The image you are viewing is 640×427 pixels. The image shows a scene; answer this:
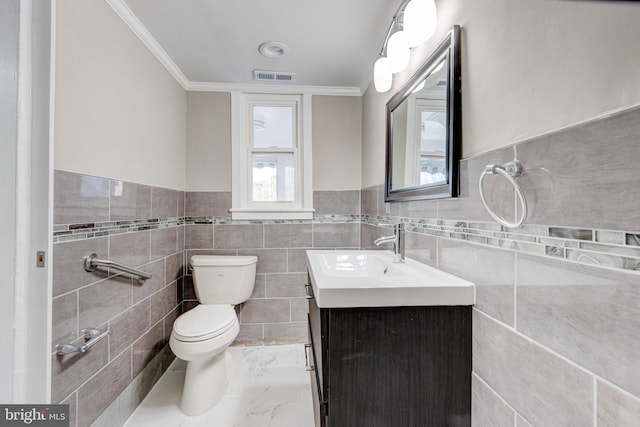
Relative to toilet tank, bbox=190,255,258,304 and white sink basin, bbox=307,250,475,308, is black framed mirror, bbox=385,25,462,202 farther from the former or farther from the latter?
toilet tank, bbox=190,255,258,304

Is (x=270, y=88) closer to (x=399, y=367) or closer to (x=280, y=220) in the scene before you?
(x=280, y=220)

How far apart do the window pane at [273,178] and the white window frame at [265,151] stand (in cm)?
4

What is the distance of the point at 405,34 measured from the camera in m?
1.22

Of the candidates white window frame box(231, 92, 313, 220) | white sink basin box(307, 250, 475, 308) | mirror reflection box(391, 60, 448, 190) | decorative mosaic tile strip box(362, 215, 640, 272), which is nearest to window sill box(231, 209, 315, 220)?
white window frame box(231, 92, 313, 220)

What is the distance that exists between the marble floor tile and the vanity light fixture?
74.6 inches

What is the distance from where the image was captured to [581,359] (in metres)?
0.59

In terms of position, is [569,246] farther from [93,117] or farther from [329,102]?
[329,102]

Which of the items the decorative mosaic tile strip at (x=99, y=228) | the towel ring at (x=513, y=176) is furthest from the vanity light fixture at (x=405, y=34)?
the decorative mosaic tile strip at (x=99, y=228)

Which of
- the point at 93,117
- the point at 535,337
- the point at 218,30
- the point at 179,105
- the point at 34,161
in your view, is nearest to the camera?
the point at 535,337

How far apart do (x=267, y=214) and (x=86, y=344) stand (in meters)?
1.43

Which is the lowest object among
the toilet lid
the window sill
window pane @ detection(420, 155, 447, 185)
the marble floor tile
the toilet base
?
the marble floor tile

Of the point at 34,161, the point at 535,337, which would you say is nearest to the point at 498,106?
the point at 535,337

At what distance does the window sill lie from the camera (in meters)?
2.38

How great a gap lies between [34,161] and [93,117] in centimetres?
36
